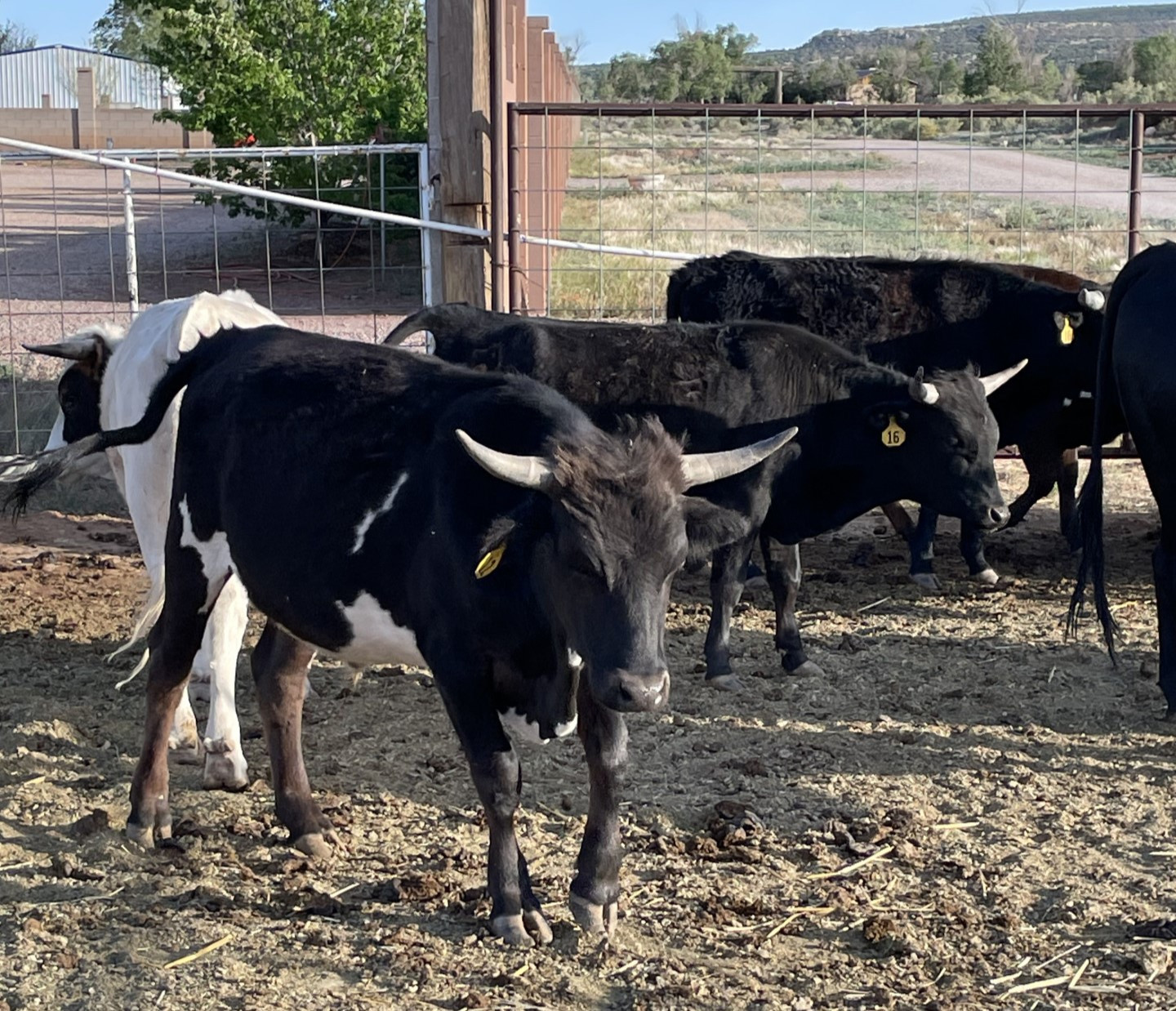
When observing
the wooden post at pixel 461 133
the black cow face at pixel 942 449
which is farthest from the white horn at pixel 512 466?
the wooden post at pixel 461 133

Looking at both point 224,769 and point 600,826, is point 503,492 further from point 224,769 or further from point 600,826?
point 224,769

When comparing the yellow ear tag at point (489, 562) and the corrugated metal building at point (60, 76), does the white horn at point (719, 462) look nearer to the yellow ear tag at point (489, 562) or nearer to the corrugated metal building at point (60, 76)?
the yellow ear tag at point (489, 562)

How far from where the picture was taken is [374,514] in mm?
4598

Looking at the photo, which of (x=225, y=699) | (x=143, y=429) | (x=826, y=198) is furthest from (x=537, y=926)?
(x=826, y=198)

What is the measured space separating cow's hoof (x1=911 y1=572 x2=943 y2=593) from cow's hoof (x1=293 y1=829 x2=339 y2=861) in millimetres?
4541

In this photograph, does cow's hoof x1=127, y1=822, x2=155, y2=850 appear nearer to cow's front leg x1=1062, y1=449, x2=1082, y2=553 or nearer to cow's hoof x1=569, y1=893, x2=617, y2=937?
cow's hoof x1=569, y1=893, x2=617, y2=937

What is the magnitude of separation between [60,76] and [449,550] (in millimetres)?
73131

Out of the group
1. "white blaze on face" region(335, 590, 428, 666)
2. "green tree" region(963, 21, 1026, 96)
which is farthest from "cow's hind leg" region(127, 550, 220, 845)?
"green tree" region(963, 21, 1026, 96)

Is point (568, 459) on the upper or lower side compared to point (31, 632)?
upper

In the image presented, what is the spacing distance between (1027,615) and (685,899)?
13.1 ft

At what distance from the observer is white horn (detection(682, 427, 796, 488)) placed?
14.4ft

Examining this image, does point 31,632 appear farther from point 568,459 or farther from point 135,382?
point 568,459

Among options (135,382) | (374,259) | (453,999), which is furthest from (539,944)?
(374,259)

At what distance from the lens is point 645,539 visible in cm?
409
